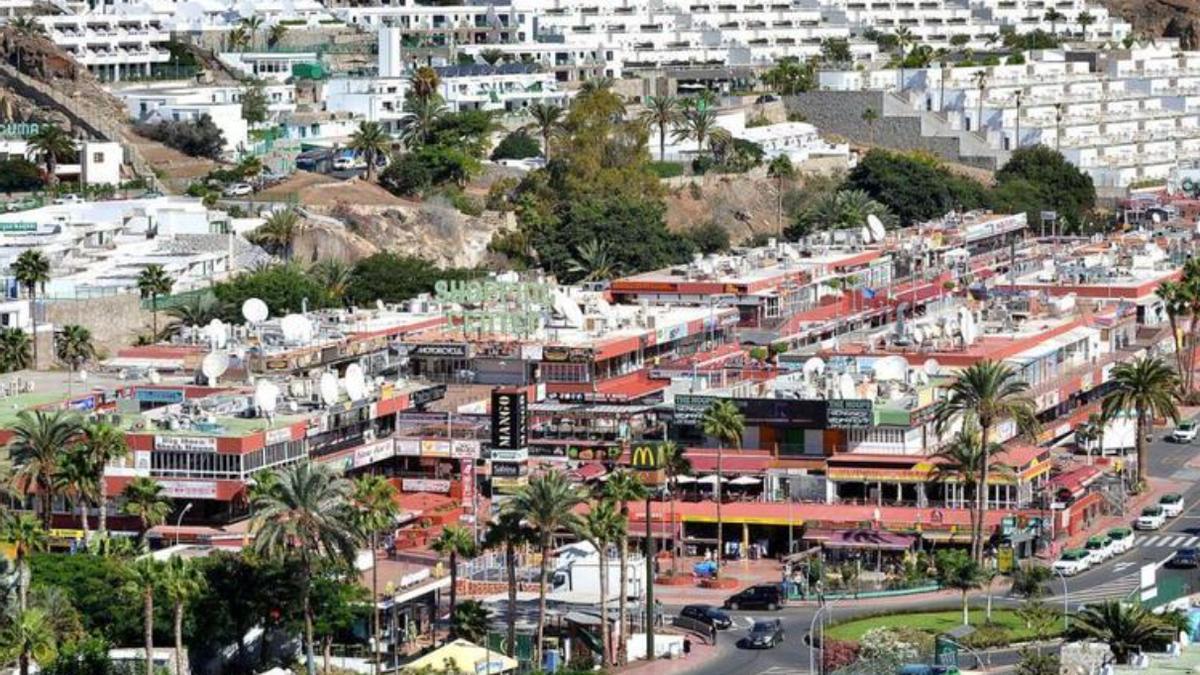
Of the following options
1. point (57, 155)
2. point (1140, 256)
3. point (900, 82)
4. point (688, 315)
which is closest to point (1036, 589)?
point (688, 315)

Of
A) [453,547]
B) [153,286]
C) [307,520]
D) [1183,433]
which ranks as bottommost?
[1183,433]

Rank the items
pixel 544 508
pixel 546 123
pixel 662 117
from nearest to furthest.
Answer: pixel 544 508
pixel 546 123
pixel 662 117

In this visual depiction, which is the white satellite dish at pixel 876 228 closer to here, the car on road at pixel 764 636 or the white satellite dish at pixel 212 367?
A: the white satellite dish at pixel 212 367

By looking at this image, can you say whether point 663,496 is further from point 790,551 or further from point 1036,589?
point 1036,589

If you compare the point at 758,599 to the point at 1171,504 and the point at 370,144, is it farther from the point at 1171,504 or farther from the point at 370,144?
the point at 370,144

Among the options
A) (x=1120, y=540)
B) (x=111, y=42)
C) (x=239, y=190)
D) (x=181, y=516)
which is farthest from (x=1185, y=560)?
(x=111, y=42)

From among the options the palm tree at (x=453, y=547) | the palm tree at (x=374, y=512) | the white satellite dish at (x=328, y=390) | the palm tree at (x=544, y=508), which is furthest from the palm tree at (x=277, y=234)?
the palm tree at (x=544, y=508)

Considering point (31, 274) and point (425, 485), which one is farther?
point (31, 274)
